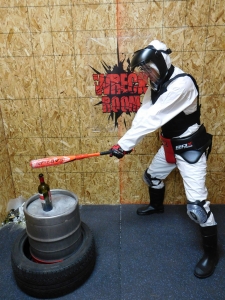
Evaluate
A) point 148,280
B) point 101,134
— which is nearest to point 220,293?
point 148,280

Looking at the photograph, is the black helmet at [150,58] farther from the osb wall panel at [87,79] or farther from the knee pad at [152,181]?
the knee pad at [152,181]

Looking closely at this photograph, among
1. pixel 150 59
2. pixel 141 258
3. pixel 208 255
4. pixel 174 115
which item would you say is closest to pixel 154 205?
pixel 141 258

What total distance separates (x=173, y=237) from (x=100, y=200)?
0.94 m

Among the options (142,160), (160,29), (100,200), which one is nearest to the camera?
(160,29)

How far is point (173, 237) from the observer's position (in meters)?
2.34

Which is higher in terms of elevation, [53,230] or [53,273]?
[53,230]

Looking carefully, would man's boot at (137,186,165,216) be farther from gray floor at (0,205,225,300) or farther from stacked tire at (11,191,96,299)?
stacked tire at (11,191,96,299)

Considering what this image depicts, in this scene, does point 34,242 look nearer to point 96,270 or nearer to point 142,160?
point 96,270

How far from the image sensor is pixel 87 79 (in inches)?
95.8

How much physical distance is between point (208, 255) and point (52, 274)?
1239 millimetres

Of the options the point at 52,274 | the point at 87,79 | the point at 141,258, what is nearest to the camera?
the point at 52,274

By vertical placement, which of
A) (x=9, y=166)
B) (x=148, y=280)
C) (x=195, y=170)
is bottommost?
(x=148, y=280)

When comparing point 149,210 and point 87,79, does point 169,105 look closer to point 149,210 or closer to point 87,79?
point 87,79

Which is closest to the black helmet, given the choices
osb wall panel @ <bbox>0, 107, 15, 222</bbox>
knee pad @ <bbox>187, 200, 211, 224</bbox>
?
knee pad @ <bbox>187, 200, 211, 224</bbox>
